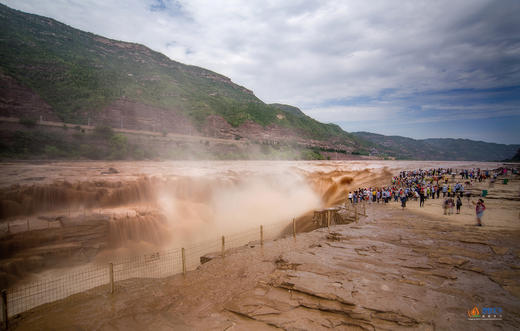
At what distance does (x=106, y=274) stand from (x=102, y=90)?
44125 mm

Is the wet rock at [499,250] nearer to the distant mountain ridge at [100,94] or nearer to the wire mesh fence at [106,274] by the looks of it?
the wire mesh fence at [106,274]

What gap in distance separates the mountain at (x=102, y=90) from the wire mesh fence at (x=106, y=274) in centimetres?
2946

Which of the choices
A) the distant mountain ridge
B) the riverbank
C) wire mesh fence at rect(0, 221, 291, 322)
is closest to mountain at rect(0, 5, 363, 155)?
the distant mountain ridge

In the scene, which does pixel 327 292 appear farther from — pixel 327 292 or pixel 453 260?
pixel 453 260

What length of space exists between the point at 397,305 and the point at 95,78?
184 feet

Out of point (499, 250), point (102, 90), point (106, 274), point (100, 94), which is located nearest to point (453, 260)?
point (499, 250)

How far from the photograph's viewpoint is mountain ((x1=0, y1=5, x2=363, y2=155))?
32.1 m

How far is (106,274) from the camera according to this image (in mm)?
9258

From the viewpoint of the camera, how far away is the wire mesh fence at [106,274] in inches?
296

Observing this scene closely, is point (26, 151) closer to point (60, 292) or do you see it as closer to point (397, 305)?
point (60, 292)

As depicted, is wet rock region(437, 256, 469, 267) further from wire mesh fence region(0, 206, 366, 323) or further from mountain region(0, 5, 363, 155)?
mountain region(0, 5, 363, 155)

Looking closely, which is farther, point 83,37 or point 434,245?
point 83,37

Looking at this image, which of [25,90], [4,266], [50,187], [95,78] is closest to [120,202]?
[50,187]

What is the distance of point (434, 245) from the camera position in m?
8.54
